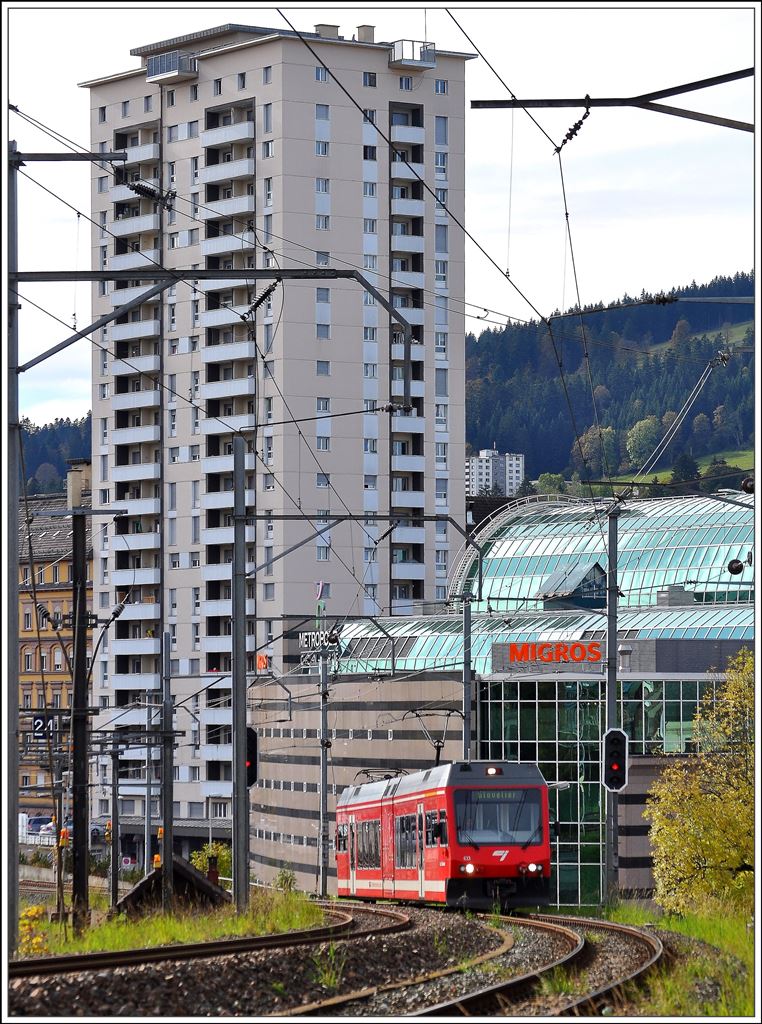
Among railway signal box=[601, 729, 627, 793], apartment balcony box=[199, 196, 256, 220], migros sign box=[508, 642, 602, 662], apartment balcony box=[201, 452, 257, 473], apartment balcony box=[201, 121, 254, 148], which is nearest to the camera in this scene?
railway signal box=[601, 729, 627, 793]

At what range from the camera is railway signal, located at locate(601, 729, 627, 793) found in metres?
37.9

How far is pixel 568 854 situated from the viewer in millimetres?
78438

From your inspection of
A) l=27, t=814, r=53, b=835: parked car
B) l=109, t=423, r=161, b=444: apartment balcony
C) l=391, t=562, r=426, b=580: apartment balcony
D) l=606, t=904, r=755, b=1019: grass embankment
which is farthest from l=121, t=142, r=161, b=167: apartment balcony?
l=606, t=904, r=755, b=1019: grass embankment

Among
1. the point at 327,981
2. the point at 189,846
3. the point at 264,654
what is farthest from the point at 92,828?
the point at 327,981

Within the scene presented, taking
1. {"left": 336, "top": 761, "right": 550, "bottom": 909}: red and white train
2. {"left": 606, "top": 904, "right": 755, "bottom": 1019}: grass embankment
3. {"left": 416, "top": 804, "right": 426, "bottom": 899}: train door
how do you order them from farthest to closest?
{"left": 416, "top": 804, "right": 426, "bottom": 899}: train door → {"left": 336, "top": 761, "right": 550, "bottom": 909}: red and white train → {"left": 606, "top": 904, "right": 755, "bottom": 1019}: grass embankment

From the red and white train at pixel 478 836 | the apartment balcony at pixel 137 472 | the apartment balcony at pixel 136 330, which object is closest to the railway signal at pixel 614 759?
the red and white train at pixel 478 836

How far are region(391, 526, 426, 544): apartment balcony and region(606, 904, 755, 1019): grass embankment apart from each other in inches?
3533

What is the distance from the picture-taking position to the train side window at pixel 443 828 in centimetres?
3409

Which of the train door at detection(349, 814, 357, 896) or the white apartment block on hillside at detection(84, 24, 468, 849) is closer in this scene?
the train door at detection(349, 814, 357, 896)

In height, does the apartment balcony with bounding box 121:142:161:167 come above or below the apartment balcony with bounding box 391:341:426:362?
above

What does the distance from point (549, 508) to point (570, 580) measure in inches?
416

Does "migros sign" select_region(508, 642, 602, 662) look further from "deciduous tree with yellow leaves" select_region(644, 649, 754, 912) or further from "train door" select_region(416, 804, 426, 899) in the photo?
"train door" select_region(416, 804, 426, 899)

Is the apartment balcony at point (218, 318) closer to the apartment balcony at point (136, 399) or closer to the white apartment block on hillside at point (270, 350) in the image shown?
the white apartment block on hillside at point (270, 350)

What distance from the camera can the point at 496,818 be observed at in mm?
34375
